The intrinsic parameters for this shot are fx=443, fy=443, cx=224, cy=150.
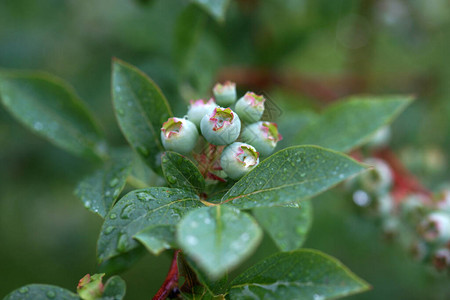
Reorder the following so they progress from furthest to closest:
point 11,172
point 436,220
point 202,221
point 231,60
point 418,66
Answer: point 418,66
point 11,172
point 231,60
point 436,220
point 202,221

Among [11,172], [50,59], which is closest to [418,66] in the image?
[50,59]

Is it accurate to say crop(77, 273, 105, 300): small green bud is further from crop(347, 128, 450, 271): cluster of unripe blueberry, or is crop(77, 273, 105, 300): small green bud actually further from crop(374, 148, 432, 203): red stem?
crop(374, 148, 432, 203): red stem

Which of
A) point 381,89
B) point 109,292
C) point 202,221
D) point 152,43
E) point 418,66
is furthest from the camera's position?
point 418,66

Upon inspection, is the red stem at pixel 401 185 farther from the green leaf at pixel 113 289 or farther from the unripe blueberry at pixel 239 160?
the green leaf at pixel 113 289

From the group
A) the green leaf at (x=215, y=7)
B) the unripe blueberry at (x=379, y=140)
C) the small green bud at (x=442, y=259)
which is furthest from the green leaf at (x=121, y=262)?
the unripe blueberry at (x=379, y=140)

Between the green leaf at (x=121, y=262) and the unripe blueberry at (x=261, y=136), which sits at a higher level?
the unripe blueberry at (x=261, y=136)

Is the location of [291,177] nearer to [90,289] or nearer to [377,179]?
[90,289]

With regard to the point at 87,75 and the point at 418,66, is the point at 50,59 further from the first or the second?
the point at 418,66

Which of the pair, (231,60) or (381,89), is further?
(381,89)
